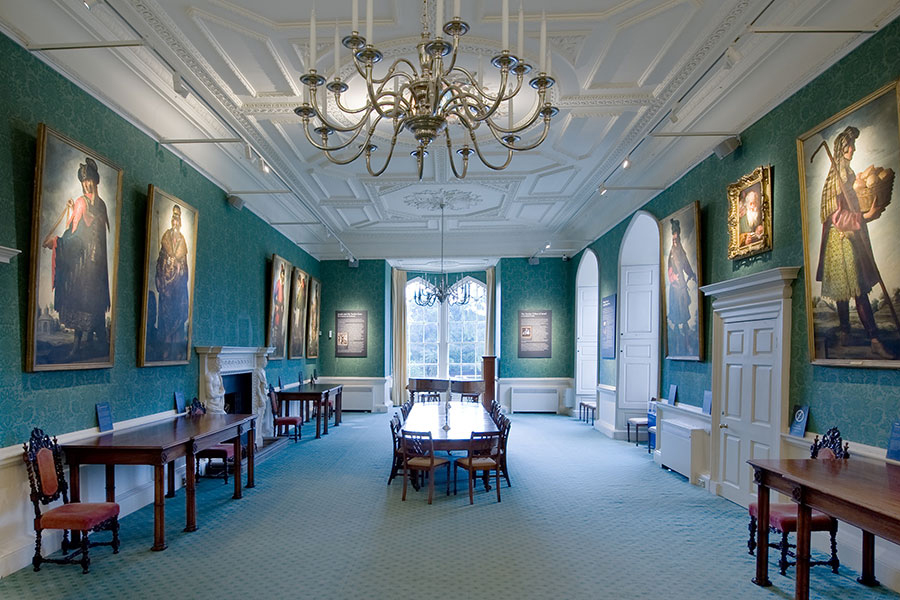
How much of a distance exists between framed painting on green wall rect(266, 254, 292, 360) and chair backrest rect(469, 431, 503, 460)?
560 cm

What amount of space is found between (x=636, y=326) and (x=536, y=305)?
15.6 ft

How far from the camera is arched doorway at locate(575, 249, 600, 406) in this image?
48.1 feet

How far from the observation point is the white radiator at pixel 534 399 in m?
15.3

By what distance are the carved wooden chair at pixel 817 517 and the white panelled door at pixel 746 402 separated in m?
1.01

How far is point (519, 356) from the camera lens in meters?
15.6

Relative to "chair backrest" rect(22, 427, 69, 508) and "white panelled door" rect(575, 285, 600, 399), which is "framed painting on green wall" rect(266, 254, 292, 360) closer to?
"chair backrest" rect(22, 427, 69, 508)

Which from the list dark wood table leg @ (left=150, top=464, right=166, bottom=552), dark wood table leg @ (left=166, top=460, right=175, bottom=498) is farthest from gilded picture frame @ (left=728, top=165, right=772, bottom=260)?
dark wood table leg @ (left=166, top=460, right=175, bottom=498)

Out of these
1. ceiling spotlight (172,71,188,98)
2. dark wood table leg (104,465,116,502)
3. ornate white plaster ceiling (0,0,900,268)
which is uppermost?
ornate white plaster ceiling (0,0,900,268)

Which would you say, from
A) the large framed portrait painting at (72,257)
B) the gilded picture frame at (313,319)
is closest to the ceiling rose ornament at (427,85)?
the large framed portrait painting at (72,257)

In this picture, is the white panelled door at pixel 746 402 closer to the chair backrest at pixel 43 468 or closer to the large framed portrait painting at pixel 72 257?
the chair backrest at pixel 43 468

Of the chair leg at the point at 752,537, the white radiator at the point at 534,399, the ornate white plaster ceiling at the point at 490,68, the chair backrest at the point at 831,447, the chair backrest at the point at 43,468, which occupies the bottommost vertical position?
the white radiator at the point at 534,399

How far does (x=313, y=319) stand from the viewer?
14.5 m

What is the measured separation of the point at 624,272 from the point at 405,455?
20.6ft

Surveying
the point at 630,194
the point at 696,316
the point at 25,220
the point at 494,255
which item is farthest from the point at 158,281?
the point at 494,255
